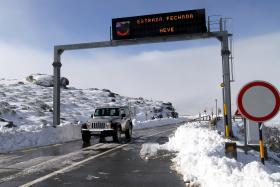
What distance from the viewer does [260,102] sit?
20.5ft

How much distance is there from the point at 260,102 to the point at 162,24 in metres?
17.7

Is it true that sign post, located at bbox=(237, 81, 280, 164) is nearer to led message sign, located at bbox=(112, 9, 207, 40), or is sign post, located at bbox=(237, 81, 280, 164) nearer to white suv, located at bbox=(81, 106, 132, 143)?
white suv, located at bbox=(81, 106, 132, 143)

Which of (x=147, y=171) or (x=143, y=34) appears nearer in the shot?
(x=147, y=171)

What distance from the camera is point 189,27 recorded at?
23.1 meters

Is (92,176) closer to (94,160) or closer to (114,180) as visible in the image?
(114,180)

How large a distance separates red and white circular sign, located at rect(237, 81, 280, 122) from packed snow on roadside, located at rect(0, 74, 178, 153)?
11.7 metres

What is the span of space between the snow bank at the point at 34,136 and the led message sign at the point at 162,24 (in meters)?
6.97

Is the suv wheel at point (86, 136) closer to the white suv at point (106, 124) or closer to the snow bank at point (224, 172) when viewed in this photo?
the white suv at point (106, 124)

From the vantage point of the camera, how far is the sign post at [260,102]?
244 inches

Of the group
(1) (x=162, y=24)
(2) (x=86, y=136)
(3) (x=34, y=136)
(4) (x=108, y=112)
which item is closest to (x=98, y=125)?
(2) (x=86, y=136)

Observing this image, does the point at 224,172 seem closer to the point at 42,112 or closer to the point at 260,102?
the point at 260,102

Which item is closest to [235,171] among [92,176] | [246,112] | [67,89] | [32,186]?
[246,112]

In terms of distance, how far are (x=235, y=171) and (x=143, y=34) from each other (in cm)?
1770

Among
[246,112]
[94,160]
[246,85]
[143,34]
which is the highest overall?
[143,34]
